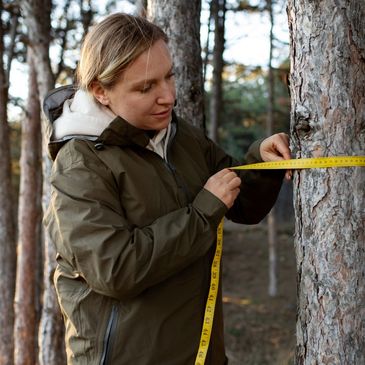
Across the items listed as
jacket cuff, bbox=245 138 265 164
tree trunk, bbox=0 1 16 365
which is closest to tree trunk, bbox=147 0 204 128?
jacket cuff, bbox=245 138 265 164

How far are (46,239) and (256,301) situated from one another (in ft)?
27.8

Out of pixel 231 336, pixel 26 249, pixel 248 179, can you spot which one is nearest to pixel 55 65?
pixel 26 249

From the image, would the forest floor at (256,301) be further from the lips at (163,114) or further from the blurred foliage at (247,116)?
the lips at (163,114)

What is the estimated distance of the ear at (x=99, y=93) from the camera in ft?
8.04

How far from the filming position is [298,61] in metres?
2.42

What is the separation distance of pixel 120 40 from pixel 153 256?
86 cm

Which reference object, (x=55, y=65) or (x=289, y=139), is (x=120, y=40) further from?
(x=55, y=65)

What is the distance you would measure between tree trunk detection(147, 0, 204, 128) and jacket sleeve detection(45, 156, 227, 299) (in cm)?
163

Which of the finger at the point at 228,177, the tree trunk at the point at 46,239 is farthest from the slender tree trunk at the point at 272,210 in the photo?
the finger at the point at 228,177

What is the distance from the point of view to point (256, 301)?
1379 centimetres

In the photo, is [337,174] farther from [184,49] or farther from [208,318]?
[184,49]

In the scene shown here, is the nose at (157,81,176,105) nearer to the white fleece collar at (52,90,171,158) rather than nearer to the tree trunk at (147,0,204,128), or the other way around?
the white fleece collar at (52,90,171,158)

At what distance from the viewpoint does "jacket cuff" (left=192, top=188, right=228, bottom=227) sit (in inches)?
91.3

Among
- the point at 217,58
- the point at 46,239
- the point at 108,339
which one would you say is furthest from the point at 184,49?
the point at 217,58
